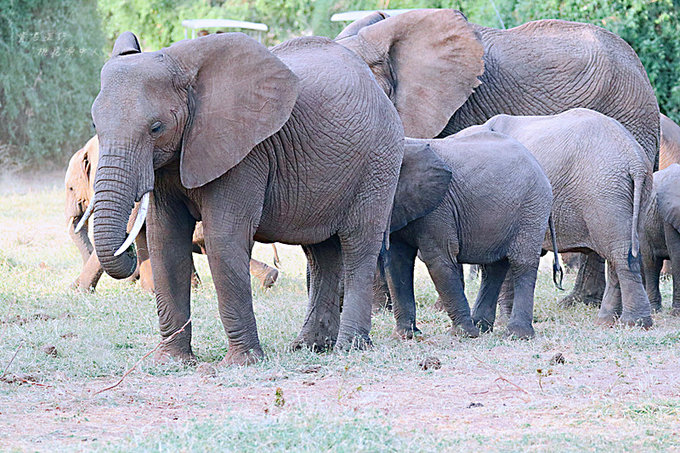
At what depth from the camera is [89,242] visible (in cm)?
1042

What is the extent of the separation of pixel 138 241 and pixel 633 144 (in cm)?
422

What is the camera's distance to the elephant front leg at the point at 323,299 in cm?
679

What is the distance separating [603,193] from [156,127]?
3.61 m

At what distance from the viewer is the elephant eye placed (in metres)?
5.49

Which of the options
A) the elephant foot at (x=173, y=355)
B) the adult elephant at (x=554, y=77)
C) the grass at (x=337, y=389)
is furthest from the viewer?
the adult elephant at (x=554, y=77)

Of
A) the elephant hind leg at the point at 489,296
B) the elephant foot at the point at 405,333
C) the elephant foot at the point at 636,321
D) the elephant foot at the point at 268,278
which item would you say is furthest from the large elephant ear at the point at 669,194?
the elephant foot at the point at 268,278

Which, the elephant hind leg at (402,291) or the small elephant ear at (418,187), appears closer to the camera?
the small elephant ear at (418,187)

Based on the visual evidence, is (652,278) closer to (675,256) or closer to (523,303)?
(675,256)

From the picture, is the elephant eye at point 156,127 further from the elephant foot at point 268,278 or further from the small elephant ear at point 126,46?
the elephant foot at point 268,278

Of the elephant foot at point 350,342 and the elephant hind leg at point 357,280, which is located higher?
the elephant hind leg at point 357,280

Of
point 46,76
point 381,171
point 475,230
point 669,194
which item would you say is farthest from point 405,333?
point 46,76

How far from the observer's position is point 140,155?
541 centimetres

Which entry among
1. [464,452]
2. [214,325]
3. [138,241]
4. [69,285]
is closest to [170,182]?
[214,325]

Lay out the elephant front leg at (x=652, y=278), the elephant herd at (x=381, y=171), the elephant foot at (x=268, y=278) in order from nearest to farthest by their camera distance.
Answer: the elephant herd at (x=381, y=171)
the elephant front leg at (x=652, y=278)
the elephant foot at (x=268, y=278)
